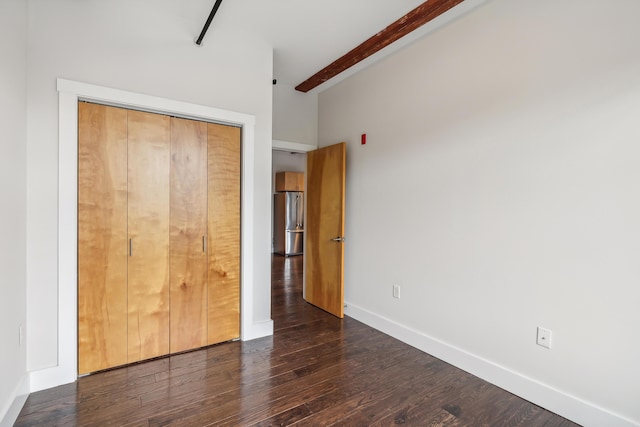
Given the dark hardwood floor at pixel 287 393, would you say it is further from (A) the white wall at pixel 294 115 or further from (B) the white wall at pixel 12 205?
(A) the white wall at pixel 294 115

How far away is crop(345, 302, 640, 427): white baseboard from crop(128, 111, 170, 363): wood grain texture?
7.05 ft

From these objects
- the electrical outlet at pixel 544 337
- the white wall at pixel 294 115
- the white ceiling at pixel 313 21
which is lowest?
the electrical outlet at pixel 544 337

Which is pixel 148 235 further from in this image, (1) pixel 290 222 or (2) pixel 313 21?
(1) pixel 290 222

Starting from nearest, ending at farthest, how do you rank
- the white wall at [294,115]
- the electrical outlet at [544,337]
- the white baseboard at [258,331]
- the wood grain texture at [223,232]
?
the electrical outlet at [544,337]
the wood grain texture at [223,232]
the white baseboard at [258,331]
the white wall at [294,115]

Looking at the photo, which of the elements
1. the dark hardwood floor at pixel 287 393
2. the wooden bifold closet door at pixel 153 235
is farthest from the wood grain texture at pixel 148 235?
the dark hardwood floor at pixel 287 393

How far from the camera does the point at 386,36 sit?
2729mm

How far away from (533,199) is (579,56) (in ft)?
2.91

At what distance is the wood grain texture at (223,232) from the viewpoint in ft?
8.84

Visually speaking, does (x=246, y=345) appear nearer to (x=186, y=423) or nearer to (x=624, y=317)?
(x=186, y=423)

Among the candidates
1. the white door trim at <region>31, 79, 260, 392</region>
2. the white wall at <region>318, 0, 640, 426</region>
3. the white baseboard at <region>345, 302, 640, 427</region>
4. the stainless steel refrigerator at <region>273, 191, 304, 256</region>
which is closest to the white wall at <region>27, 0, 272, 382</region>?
the white door trim at <region>31, 79, 260, 392</region>

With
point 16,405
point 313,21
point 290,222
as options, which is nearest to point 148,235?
point 16,405

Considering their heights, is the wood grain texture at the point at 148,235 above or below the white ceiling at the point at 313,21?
below

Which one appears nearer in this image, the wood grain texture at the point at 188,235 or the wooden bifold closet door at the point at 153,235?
the wooden bifold closet door at the point at 153,235

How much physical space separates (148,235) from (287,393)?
5.27 feet
